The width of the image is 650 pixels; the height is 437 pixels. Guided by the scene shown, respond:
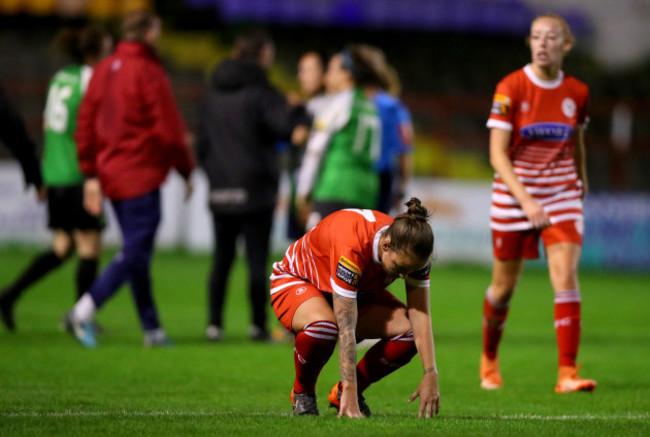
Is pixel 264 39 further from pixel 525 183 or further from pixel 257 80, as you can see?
pixel 525 183

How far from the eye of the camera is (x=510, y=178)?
6.61 metres

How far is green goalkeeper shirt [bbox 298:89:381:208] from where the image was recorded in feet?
27.7

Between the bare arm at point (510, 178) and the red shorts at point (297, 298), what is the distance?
4.66 feet

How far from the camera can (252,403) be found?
230 inches

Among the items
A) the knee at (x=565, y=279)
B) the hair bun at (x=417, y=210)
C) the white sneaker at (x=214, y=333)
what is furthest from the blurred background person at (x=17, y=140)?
the knee at (x=565, y=279)

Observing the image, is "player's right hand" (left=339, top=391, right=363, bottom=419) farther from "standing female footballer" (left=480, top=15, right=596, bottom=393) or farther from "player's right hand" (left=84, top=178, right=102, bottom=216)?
"player's right hand" (left=84, top=178, right=102, bottom=216)

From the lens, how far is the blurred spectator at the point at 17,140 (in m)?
6.85

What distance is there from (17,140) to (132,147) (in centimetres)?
126

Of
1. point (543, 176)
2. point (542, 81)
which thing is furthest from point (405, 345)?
point (542, 81)

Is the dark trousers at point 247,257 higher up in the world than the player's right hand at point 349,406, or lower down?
lower down

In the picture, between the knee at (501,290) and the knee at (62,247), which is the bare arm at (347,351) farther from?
the knee at (62,247)

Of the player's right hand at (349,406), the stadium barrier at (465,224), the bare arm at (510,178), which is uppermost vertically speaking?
the bare arm at (510,178)

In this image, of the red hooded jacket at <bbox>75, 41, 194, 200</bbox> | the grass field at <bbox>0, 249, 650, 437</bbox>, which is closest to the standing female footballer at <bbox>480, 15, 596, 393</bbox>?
the grass field at <bbox>0, 249, 650, 437</bbox>

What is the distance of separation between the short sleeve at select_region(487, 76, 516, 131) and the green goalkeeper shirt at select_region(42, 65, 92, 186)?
376cm
